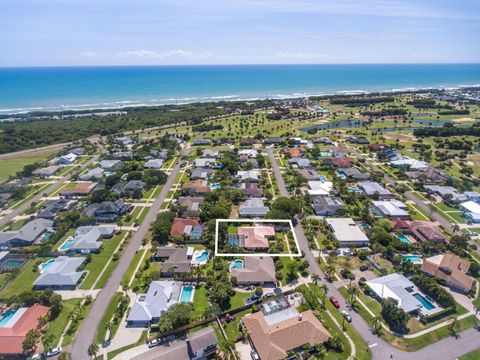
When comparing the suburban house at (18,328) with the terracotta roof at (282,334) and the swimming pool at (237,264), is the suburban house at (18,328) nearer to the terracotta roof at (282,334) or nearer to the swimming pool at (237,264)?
the terracotta roof at (282,334)

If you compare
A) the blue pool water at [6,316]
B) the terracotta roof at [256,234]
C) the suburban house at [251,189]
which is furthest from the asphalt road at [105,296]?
the suburban house at [251,189]

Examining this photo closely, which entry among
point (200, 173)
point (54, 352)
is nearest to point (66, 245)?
point (54, 352)

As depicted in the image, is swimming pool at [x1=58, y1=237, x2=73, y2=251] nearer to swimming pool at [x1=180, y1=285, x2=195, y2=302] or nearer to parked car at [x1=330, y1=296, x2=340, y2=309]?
swimming pool at [x1=180, y1=285, x2=195, y2=302]

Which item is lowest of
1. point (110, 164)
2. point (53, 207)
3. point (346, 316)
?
point (346, 316)

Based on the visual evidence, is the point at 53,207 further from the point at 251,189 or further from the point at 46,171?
the point at 251,189

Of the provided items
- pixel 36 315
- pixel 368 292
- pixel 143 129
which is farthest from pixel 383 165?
pixel 143 129

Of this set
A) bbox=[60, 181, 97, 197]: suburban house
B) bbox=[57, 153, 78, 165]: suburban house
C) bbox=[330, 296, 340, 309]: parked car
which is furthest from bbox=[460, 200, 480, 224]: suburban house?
bbox=[57, 153, 78, 165]: suburban house

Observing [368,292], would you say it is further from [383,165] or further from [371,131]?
[371,131]
